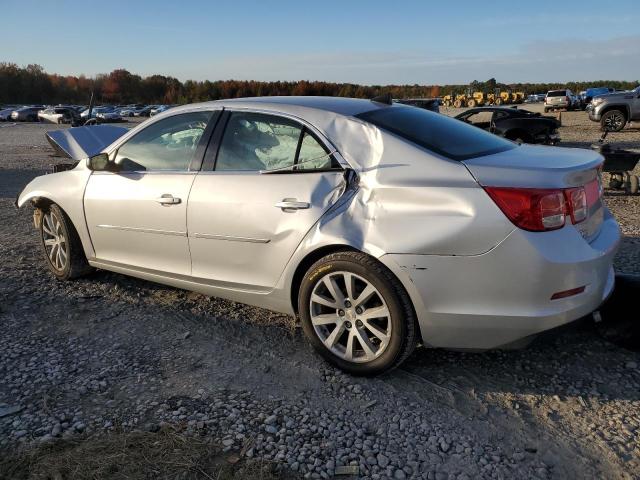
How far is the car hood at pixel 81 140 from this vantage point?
595cm

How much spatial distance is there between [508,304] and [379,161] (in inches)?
40.7

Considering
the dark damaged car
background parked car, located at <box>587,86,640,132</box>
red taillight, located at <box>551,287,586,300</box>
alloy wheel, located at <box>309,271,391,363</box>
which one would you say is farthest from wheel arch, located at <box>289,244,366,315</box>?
background parked car, located at <box>587,86,640,132</box>

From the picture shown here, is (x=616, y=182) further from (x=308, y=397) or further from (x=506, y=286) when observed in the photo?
(x=308, y=397)

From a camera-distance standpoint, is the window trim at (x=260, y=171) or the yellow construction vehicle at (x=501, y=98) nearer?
the window trim at (x=260, y=171)

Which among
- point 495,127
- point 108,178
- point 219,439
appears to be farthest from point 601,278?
point 495,127

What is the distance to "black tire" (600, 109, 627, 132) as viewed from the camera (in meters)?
20.0

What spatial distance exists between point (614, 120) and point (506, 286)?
67.4 ft

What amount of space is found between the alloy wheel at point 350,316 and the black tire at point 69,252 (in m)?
2.51

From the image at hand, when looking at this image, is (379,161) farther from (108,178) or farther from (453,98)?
(453,98)

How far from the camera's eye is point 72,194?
457 cm

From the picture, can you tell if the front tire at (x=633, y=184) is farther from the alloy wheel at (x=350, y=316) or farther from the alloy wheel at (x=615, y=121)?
the alloy wheel at (x=615, y=121)

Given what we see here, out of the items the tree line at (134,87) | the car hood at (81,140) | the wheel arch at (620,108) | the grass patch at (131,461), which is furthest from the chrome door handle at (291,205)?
the tree line at (134,87)

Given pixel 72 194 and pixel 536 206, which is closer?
pixel 536 206

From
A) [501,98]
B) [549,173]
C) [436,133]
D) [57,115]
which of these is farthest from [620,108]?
[57,115]
